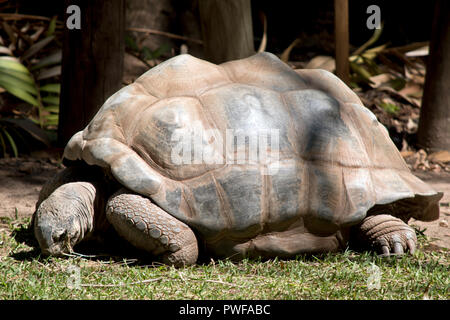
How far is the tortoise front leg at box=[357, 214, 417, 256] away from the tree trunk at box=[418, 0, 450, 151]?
123 inches

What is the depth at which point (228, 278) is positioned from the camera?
2975mm

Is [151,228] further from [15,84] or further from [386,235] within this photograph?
[15,84]

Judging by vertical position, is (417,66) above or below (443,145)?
above

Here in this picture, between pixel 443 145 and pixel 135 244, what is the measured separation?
4288 millimetres

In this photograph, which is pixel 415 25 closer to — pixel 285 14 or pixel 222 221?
pixel 285 14

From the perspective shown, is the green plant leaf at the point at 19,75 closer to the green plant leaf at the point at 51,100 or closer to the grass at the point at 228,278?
the green plant leaf at the point at 51,100

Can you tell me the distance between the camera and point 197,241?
128 inches

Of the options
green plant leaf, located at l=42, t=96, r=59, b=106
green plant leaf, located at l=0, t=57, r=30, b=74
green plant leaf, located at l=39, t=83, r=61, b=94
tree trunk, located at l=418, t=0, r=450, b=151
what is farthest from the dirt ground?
green plant leaf, located at l=0, t=57, r=30, b=74

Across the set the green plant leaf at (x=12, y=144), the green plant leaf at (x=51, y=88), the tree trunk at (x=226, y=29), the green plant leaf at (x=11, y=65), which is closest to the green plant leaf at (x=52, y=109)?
the green plant leaf at (x=51, y=88)

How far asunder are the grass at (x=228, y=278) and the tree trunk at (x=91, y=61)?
199 cm

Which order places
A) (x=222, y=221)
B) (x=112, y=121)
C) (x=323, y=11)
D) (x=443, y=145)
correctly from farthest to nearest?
(x=323, y=11) < (x=443, y=145) < (x=112, y=121) < (x=222, y=221)

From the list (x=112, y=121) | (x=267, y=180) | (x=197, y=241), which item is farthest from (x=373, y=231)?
(x=112, y=121)

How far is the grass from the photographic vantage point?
8.97ft

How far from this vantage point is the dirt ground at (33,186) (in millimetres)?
4156
